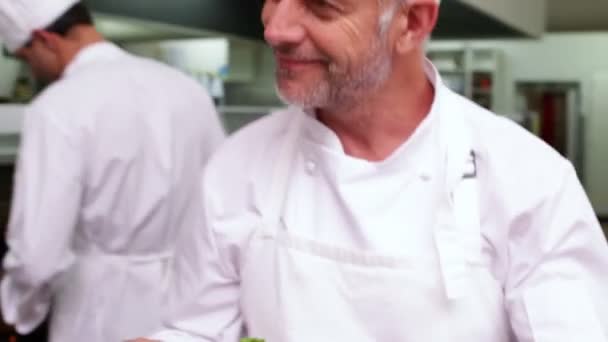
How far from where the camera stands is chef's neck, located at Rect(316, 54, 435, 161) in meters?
0.92

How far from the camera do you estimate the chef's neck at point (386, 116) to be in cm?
92

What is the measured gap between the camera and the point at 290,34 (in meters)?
0.82

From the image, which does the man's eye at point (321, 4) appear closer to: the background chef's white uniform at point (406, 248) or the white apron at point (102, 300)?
the background chef's white uniform at point (406, 248)

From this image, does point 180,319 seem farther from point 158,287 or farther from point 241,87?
point 241,87

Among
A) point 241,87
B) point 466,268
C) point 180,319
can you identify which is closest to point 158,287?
point 180,319

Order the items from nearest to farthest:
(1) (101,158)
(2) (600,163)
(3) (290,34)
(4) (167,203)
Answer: (3) (290,34), (1) (101,158), (4) (167,203), (2) (600,163)

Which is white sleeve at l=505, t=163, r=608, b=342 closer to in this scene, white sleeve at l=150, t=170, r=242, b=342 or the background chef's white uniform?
the background chef's white uniform

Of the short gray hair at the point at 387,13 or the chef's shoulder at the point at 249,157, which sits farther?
the chef's shoulder at the point at 249,157

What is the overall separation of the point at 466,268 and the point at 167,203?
1007mm

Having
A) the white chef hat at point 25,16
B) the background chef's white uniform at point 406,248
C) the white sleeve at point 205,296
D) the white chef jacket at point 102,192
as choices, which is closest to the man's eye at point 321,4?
the background chef's white uniform at point 406,248

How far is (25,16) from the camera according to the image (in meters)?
1.62

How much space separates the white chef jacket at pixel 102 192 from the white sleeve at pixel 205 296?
616mm

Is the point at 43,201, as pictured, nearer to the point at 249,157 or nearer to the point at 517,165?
the point at 249,157

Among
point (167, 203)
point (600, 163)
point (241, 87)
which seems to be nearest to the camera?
point (167, 203)
